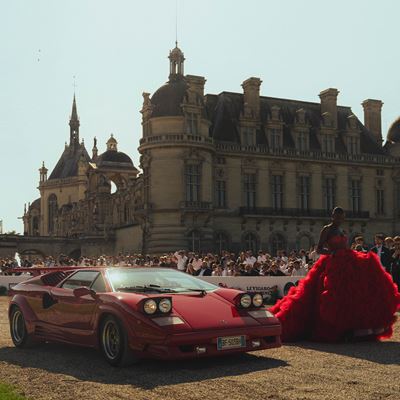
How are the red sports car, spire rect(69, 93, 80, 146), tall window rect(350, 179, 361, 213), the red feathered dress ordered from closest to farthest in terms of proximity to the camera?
1. the red sports car
2. the red feathered dress
3. tall window rect(350, 179, 361, 213)
4. spire rect(69, 93, 80, 146)

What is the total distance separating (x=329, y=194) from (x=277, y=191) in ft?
15.8

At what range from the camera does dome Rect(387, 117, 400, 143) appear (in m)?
57.3

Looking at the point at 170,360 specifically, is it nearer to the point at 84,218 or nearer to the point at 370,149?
the point at 370,149

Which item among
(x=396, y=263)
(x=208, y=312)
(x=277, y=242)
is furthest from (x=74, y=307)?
(x=277, y=242)

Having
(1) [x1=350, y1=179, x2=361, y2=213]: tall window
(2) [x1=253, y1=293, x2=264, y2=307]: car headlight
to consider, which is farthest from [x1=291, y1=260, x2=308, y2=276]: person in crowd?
(1) [x1=350, y1=179, x2=361, y2=213]: tall window

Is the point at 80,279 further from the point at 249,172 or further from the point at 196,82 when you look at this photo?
the point at 249,172

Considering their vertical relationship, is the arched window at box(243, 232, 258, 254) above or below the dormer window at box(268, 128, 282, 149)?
below

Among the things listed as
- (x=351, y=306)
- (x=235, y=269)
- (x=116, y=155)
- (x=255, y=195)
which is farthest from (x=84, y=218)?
(x=351, y=306)

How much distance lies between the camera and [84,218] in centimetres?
7494

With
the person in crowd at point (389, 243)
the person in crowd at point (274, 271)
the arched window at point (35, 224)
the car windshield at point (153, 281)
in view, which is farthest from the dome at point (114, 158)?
the car windshield at point (153, 281)

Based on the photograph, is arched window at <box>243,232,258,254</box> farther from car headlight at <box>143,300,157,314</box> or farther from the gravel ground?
car headlight at <box>143,300,157,314</box>

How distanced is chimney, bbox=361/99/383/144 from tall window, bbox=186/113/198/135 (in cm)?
1931

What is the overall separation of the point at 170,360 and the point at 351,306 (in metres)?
3.06

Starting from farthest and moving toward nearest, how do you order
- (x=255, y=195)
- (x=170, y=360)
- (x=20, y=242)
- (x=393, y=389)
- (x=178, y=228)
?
(x=20, y=242) → (x=255, y=195) → (x=178, y=228) → (x=170, y=360) → (x=393, y=389)
